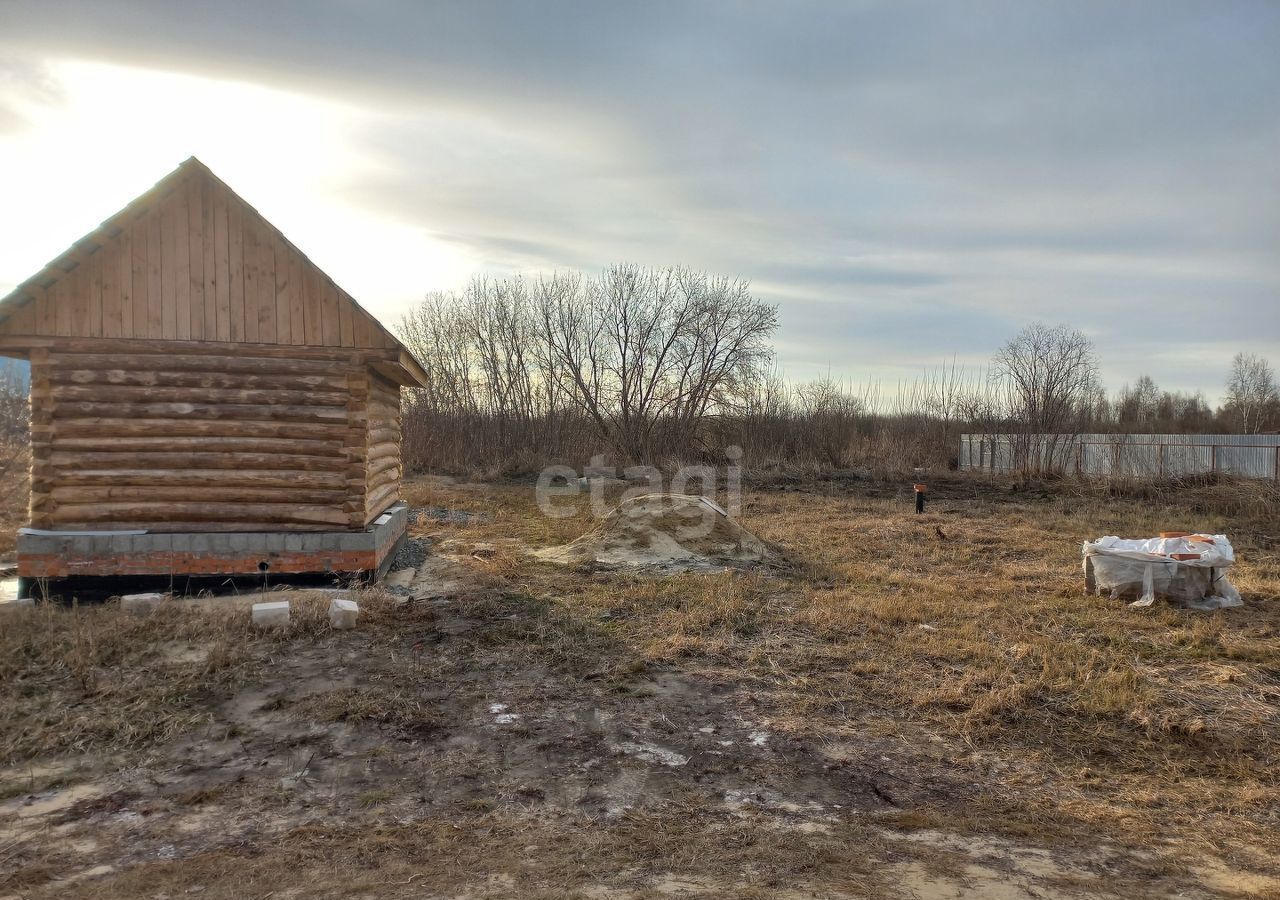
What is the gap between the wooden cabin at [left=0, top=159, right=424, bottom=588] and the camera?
29.1 feet

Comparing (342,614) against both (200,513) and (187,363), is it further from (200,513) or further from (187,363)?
(187,363)

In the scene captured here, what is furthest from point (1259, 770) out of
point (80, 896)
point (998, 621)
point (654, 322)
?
point (654, 322)

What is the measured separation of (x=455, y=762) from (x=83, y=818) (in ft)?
6.29


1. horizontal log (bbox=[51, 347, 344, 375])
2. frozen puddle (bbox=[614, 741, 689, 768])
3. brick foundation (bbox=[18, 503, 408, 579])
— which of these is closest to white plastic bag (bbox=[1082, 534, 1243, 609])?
frozen puddle (bbox=[614, 741, 689, 768])

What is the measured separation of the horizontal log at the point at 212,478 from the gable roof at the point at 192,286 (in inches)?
59.6

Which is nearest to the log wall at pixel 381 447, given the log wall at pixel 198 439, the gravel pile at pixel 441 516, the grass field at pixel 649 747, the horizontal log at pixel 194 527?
the log wall at pixel 198 439

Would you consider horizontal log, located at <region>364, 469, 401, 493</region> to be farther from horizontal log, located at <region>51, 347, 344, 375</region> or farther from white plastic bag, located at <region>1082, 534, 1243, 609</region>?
white plastic bag, located at <region>1082, 534, 1243, 609</region>

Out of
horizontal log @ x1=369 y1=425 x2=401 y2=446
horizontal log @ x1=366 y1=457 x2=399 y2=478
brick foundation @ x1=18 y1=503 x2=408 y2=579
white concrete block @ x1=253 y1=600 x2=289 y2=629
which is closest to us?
white concrete block @ x1=253 y1=600 x2=289 y2=629

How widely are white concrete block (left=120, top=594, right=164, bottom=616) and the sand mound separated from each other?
5350mm

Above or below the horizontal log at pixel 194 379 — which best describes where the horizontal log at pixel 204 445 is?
below

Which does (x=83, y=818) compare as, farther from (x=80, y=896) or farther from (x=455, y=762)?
(x=455, y=762)

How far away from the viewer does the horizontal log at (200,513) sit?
903cm

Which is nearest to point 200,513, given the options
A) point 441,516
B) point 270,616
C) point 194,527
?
point 194,527

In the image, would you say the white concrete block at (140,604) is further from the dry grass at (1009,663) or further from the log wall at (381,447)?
the dry grass at (1009,663)
